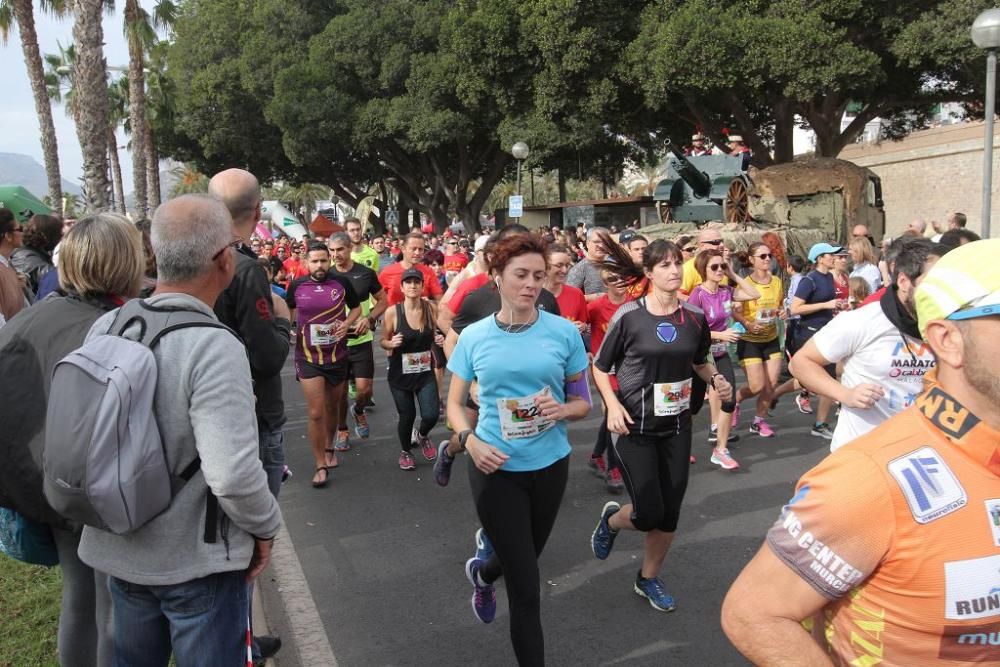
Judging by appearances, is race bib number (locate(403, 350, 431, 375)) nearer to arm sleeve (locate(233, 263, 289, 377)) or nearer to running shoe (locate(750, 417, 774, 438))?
arm sleeve (locate(233, 263, 289, 377))

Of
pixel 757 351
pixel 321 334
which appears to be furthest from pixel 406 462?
pixel 757 351

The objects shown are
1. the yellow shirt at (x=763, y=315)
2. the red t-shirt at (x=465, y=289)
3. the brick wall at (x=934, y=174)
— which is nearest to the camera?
the red t-shirt at (x=465, y=289)

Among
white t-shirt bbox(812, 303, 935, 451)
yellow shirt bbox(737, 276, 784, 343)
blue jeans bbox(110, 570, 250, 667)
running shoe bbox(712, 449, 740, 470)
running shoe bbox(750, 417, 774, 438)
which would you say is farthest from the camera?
running shoe bbox(750, 417, 774, 438)

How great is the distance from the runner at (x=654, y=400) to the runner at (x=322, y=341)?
8.74 feet

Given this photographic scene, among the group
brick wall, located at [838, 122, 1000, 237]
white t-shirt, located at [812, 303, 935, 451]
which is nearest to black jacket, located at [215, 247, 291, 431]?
white t-shirt, located at [812, 303, 935, 451]

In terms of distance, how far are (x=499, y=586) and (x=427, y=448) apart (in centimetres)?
254

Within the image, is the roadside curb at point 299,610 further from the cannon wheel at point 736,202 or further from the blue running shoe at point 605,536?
the cannon wheel at point 736,202

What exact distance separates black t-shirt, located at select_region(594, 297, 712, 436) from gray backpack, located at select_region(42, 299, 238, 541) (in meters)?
2.63

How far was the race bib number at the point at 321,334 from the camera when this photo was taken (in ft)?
20.1

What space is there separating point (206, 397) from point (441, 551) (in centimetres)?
310

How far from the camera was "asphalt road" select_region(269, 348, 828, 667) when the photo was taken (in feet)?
11.9

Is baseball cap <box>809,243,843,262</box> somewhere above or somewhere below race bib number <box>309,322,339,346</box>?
above

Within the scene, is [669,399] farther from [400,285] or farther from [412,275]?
[400,285]

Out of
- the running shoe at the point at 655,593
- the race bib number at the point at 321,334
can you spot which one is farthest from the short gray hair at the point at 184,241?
the race bib number at the point at 321,334
